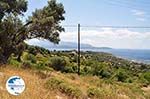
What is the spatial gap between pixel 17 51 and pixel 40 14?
3.70 metres

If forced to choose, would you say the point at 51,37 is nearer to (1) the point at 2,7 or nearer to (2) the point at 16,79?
(1) the point at 2,7

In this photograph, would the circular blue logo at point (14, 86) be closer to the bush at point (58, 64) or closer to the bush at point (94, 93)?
the bush at point (94, 93)

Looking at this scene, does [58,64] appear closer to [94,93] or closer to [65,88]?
[94,93]

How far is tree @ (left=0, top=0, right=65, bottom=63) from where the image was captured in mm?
27781

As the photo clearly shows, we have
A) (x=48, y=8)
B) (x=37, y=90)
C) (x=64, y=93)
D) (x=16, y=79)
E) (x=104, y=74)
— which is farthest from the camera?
(x=104, y=74)

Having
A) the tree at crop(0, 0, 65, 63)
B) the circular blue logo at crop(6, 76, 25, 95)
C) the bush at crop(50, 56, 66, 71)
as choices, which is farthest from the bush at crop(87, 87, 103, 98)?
the bush at crop(50, 56, 66, 71)

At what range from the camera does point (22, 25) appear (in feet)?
97.6

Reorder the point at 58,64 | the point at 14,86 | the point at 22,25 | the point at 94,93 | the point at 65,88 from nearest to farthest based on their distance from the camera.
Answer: the point at 14,86
the point at 65,88
the point at 94,93
the point at 22,25
the point at 58,64

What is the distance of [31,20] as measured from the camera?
30188 millimetres

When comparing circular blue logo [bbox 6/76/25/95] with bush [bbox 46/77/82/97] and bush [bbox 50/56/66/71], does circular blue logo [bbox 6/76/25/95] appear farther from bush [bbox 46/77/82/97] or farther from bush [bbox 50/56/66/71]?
bush [bbox 50/56/66/71]

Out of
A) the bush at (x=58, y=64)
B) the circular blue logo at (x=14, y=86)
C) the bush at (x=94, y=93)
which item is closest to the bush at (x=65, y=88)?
the bush at (x=94, y=93)

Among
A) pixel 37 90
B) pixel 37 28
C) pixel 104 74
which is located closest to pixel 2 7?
pixel 37 28

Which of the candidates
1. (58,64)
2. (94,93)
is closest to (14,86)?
(94,93)

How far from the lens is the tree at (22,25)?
27.8 metres
